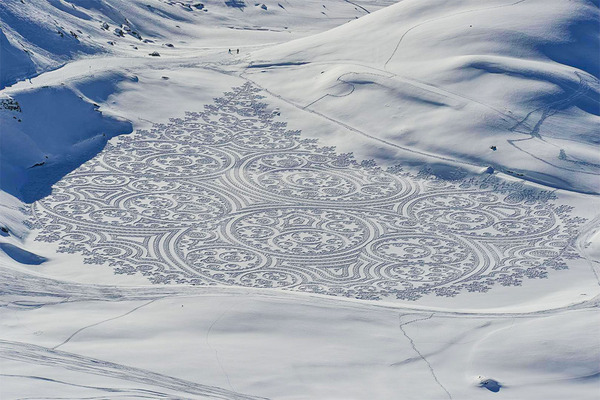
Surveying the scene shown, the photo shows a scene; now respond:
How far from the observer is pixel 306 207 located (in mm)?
26375

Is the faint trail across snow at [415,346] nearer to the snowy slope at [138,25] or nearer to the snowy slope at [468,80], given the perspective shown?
the snowy slope at [468,80]

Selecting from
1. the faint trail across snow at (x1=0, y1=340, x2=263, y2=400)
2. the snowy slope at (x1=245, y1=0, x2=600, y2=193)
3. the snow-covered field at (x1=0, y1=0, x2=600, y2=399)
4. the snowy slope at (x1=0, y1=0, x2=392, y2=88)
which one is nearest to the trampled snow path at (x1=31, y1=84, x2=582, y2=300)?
the snow-covered field at (x1=0, y1=0, x2=600, y2=399)

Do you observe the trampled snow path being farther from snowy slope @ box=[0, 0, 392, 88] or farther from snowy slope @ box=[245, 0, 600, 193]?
snowy slope @ box=[0, 0, 392, 88]

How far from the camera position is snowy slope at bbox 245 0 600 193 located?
95.1ft

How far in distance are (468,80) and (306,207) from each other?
7.99 meters

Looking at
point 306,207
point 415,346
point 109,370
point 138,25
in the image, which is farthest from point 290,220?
point 138,25

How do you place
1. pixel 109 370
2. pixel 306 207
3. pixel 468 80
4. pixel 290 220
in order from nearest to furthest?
pixel 109 370 < pixel 290 220 < pixel 306 207 < pixel 468 80

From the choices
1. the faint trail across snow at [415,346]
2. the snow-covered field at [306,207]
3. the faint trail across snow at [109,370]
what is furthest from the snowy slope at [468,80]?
the faint trail across snow at [109,370]

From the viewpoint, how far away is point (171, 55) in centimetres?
3719

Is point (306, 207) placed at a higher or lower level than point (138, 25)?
lower

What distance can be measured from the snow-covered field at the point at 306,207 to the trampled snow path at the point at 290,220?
0.23ft

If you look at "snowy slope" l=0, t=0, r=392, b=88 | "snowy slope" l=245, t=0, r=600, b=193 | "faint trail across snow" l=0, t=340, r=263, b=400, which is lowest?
"faint trail across snow" l=0, t=340, r=263, b=400

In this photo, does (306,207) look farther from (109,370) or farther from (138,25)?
(138,25)

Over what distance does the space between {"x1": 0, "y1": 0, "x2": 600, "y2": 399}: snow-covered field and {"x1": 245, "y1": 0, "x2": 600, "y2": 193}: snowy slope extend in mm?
79
